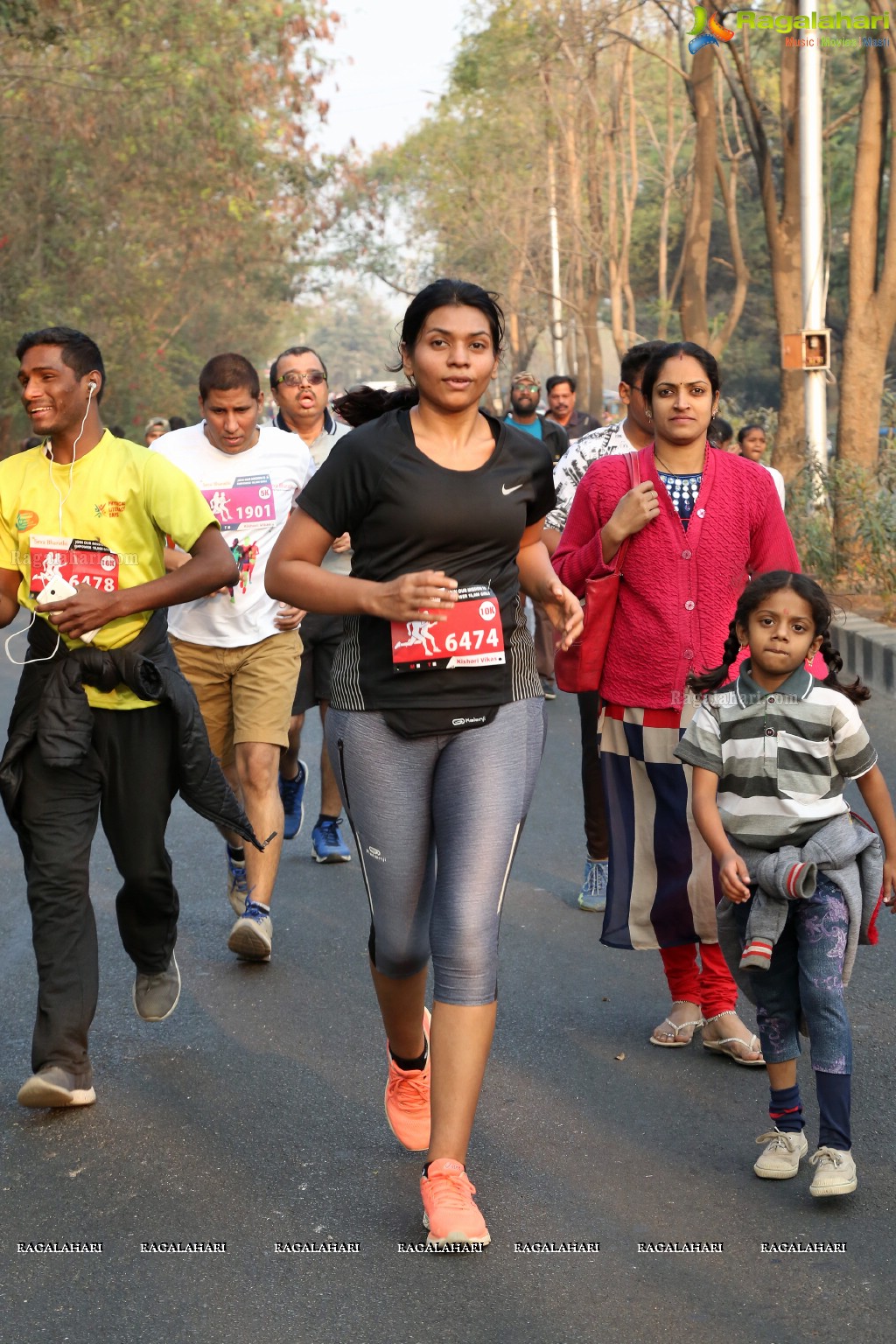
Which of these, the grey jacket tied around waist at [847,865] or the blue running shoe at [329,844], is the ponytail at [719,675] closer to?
A: the grey jacket tied around waist at [847,865]

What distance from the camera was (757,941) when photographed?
417cm

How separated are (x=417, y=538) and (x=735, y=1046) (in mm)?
1962

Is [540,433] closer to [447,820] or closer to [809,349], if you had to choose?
[809,349]

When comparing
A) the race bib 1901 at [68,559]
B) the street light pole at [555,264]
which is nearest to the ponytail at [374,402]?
the race bib 1901 at [68,559]

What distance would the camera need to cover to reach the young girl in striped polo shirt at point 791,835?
13.7ft

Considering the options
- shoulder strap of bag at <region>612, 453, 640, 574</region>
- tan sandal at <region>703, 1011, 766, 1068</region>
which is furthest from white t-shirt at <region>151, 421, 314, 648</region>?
tan sandal at <region>703, 1011, 766, 1068</region>

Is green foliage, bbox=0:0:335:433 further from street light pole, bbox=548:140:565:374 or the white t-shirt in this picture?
the white t-shirt

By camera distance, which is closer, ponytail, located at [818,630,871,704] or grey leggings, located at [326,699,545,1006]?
grey leggings, located at [326,699,545,1006]

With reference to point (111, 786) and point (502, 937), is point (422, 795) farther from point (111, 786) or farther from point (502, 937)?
point (502, 937)

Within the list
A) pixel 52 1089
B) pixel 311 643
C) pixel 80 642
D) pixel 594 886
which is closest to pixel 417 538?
pixel 80 642

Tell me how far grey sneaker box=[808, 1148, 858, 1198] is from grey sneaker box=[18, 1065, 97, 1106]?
194 cm

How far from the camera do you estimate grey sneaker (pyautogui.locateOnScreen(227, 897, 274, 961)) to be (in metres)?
6.18

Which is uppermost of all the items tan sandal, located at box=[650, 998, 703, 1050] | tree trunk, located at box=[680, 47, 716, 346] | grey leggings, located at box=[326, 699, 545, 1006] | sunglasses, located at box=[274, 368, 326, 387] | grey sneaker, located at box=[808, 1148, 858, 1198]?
tree trunk, located at box=[680, 47, 716, 346]

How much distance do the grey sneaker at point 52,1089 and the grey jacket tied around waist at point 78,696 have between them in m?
0.71
